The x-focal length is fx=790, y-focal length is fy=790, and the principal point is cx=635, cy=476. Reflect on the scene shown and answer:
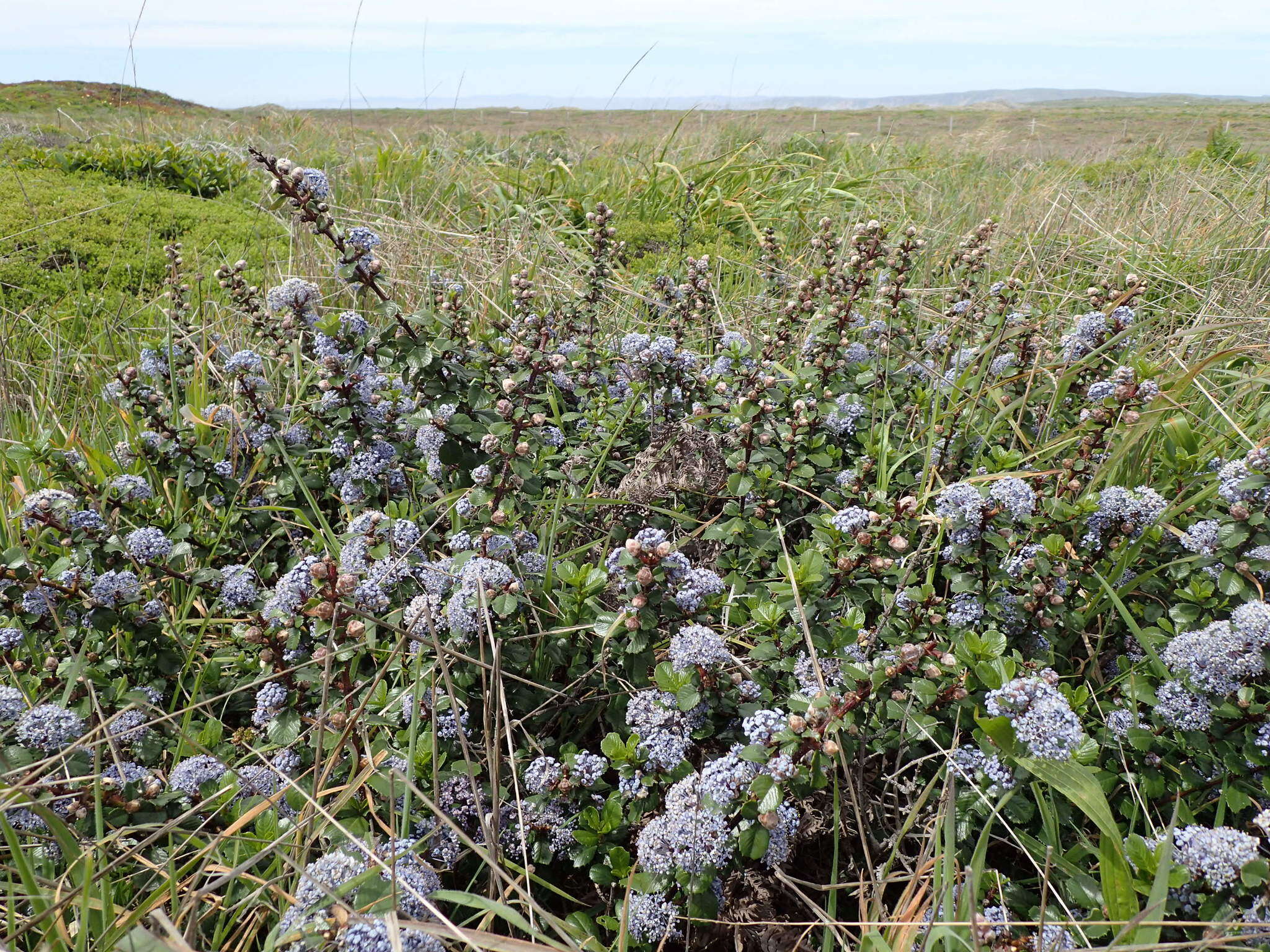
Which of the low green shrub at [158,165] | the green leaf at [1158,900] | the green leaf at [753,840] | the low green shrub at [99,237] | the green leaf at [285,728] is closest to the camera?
the green leaf at [1158,900]

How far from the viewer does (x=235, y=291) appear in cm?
292

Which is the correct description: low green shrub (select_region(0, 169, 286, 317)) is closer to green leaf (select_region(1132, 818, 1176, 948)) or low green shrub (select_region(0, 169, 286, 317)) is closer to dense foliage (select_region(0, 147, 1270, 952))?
dense foliage (select_region(0, 147, 1270, 952))

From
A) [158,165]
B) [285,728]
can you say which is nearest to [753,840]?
[285,728]

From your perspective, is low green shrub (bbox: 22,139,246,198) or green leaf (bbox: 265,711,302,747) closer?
green leaf (bbox: 265,711,302,747)

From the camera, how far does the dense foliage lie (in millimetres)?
1568

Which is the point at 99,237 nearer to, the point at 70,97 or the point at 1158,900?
the point at 1158,900

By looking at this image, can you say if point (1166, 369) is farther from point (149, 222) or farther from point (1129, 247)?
point (149, 222)

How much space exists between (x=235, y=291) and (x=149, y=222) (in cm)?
341

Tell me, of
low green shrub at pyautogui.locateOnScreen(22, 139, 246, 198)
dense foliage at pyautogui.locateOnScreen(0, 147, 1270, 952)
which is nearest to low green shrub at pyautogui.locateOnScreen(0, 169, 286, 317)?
low green shrub at pyautogui.locateOnScreen(22, 139, 246, 198)

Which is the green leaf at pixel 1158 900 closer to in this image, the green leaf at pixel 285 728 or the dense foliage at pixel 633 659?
the dense foliage at pixel 633 659

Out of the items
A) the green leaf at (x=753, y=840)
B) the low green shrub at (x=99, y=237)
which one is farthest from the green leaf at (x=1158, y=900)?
the low green shrub at (x=99, y=237)

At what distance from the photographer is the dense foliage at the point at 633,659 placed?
61.7 inches

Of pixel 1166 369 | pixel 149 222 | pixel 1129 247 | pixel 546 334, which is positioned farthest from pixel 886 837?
pixel 149 222

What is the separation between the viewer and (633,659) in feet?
6.22
